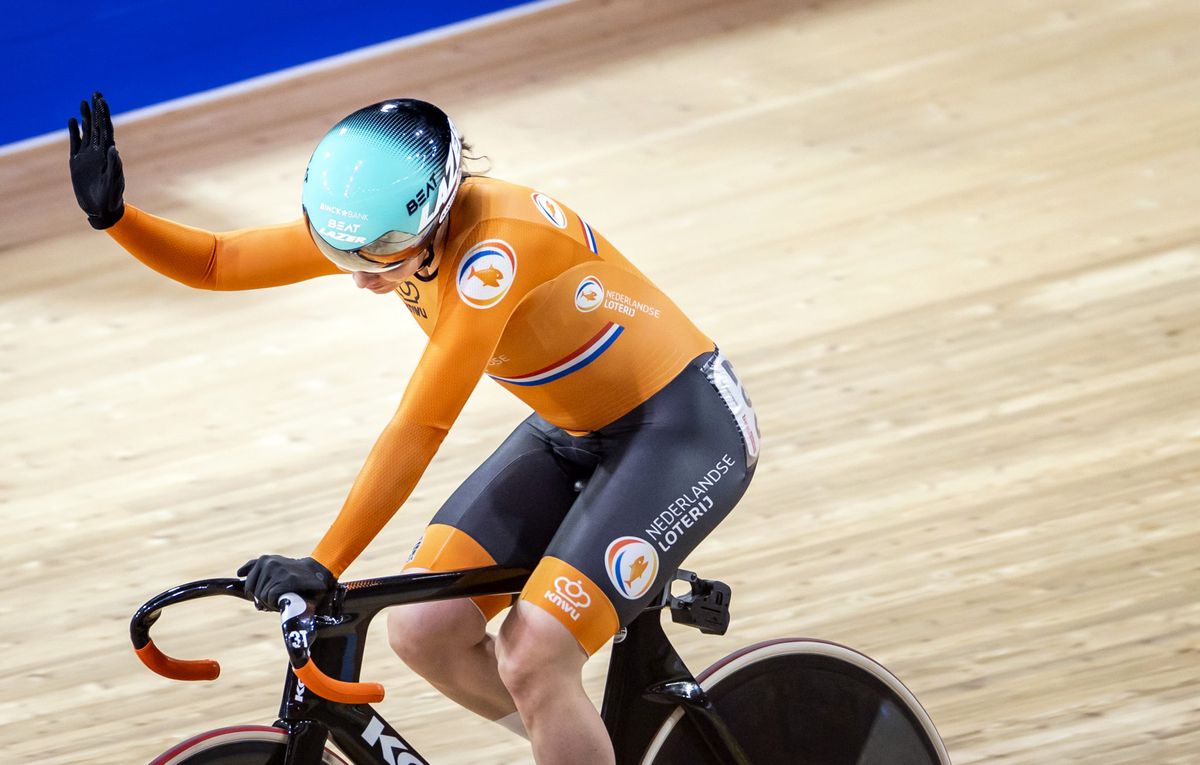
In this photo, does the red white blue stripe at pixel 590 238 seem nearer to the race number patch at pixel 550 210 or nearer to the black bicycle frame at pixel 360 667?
the race number patch at pixel 550 210

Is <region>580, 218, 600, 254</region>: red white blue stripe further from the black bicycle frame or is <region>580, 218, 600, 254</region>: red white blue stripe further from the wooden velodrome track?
the wooden velodrome track

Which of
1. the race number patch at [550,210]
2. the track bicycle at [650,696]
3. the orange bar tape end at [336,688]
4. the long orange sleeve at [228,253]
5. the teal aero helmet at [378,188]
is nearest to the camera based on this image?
the orange bar tape end at [336,688]

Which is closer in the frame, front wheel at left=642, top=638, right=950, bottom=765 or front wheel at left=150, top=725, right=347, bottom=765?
front wheel at left=150, top=725, right=347, bottom=765

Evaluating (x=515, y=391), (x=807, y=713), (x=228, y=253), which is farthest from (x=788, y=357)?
(x=228, y=253)

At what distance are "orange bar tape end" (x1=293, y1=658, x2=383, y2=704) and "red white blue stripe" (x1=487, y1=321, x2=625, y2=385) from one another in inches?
24.5

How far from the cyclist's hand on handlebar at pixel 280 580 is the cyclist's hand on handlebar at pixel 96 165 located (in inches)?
29.7

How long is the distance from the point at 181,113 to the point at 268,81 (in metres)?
0.43

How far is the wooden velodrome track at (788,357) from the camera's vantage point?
11.0 feet

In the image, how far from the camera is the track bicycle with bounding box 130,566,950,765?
1934mm

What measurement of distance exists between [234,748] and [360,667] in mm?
206

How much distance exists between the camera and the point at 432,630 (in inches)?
90.4

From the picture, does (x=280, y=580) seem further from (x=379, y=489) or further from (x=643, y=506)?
(x=643, y=506)

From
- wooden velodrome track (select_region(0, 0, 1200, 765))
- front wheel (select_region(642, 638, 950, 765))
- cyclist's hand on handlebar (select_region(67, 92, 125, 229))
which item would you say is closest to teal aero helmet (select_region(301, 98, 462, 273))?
cyclist's hand on handlebar (select_region(67, 92, 125, 229))

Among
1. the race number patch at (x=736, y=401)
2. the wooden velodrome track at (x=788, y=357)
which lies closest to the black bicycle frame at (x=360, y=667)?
the race number patch at (x=736, y=401)
